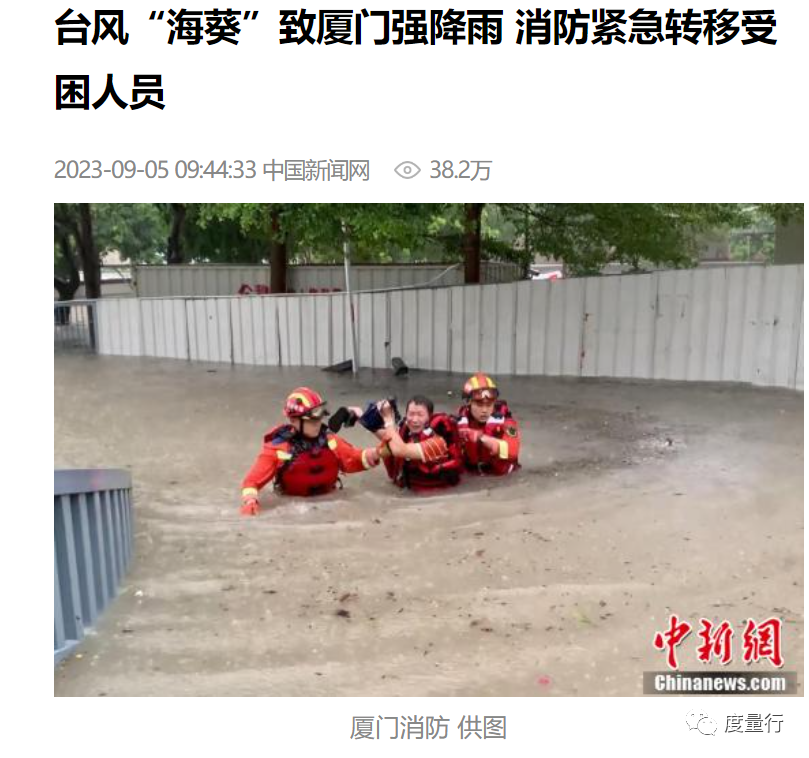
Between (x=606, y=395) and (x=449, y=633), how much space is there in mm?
7762

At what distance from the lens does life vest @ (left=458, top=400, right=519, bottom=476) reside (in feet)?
22.6

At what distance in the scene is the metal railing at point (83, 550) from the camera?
372 cm

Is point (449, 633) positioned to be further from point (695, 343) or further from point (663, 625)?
point (695, 343)

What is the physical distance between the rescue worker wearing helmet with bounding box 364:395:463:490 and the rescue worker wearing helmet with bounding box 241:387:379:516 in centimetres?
25

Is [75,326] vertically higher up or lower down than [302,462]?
lower down

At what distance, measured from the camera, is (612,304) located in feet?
39.6

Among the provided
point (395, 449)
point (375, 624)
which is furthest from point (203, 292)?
point (375, 624)

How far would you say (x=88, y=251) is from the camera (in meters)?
19.9

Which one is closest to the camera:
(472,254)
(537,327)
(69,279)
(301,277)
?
(537,327)

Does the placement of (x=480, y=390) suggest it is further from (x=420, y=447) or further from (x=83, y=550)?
(x=83, y=550)

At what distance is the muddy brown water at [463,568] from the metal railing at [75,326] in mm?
8928

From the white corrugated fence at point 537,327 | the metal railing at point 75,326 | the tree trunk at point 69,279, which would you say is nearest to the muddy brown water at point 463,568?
the white corrugated fence at point 537,327

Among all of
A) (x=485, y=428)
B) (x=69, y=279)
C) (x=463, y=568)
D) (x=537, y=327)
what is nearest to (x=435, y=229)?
(x=537, y=327)

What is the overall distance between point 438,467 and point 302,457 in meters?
1.19
